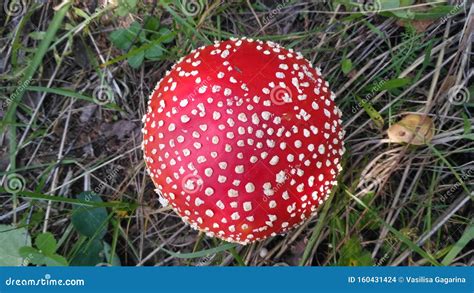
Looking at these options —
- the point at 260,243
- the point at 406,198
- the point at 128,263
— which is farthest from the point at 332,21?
the point at 128,263

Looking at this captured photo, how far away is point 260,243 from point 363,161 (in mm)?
851

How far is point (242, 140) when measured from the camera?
7.60 ft

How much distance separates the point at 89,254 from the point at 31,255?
344mm

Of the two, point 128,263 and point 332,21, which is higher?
A: point 332,21

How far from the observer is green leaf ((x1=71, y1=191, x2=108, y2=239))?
3.07 m

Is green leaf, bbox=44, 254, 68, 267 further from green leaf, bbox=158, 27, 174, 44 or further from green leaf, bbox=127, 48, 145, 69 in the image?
green leaf, bbox=158, 27, 174, 44

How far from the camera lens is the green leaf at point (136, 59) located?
10.4ft

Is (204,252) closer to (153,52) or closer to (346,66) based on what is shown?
(153,52)

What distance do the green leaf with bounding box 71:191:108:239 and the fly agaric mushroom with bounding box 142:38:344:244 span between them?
2.54 ft

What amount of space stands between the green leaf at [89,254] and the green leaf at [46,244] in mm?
144

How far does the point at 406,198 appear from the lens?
10.1ft

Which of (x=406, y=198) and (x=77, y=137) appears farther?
(x=77, y=137)

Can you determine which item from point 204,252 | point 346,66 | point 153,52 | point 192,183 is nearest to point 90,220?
point 204,252

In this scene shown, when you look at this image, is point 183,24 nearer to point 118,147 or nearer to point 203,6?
point 203,6
